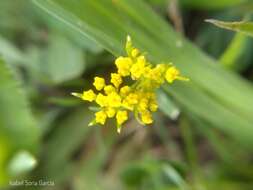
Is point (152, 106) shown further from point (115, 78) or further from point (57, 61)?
point (57, 61)

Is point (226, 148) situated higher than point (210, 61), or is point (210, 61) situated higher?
point (210, 61)

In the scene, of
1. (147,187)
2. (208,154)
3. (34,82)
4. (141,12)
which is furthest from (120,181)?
(141,12)

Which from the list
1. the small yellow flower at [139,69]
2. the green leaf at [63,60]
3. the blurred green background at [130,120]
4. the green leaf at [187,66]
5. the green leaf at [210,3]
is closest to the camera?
the small yellow flower at [139,69]

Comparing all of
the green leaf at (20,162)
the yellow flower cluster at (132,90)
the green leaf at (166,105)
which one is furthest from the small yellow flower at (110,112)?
the green leaf at (20,162)

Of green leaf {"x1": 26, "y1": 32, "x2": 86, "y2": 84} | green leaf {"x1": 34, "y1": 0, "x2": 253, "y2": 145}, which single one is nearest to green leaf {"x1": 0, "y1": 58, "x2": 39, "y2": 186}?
green leaf {"x1": 26, "y1": 32, "x2": 86, "y2": 84}

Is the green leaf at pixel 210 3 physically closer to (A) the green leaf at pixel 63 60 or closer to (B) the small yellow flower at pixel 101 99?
(A) the green leaf at pixel 63 60

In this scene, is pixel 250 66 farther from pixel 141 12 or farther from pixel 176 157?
pixel 141 12
